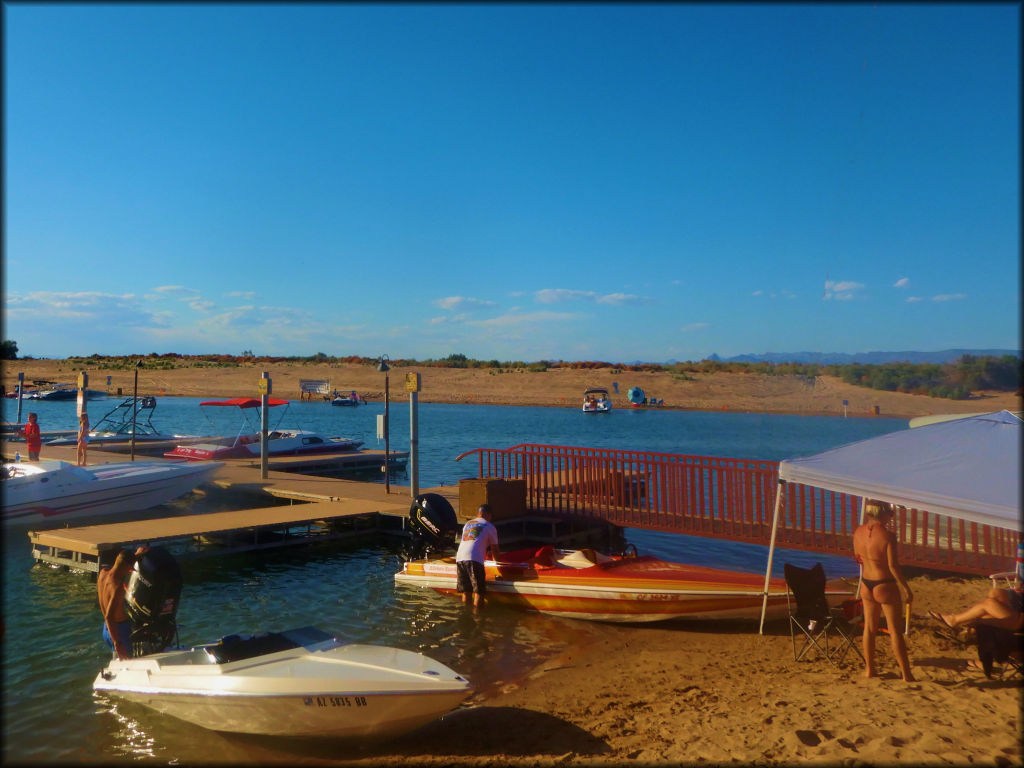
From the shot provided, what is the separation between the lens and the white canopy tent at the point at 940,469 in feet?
20.1

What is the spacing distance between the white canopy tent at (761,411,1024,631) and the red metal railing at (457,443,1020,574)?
122cm

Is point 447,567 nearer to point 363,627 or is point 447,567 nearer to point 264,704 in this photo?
point 363,627

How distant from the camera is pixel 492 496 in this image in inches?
542

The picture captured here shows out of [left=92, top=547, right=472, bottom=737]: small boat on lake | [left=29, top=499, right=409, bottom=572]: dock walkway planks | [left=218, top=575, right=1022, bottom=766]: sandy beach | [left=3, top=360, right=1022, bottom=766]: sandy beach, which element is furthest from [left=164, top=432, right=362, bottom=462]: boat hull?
[left=218, top=575, right=1022, bottom=766]: sandy beach

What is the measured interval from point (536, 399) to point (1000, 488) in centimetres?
8123

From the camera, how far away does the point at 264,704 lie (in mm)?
6406

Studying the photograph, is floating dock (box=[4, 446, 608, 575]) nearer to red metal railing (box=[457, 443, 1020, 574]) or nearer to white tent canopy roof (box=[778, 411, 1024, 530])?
red metal railing (box=[457, 443, 1020, 574])

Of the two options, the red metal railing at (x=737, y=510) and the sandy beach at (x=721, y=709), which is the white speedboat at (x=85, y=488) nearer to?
the red metal railing at (x=737, y=510)

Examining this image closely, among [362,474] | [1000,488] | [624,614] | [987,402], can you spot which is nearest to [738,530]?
[624,614]

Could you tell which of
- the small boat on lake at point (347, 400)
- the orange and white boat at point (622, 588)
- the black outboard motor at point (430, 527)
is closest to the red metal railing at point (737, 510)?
the orange and white boat at point (622, 588)

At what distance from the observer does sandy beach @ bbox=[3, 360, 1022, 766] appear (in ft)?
18.8

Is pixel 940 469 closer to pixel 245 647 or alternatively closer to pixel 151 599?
pixel 245 647

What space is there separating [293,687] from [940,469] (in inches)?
253

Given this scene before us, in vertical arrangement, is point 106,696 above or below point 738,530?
below
